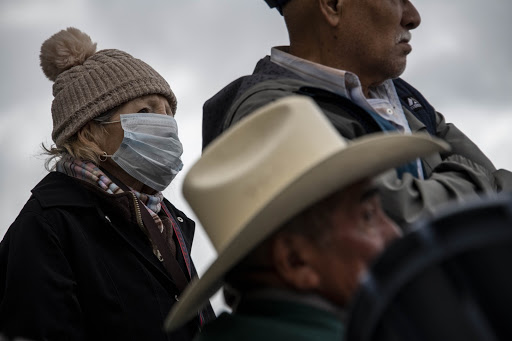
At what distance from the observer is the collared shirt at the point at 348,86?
3471 millimetres

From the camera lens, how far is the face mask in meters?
5.42

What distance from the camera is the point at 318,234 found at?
2139 mm

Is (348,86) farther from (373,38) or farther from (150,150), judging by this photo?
(150,150)

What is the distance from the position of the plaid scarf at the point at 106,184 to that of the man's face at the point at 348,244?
2848 millimetres

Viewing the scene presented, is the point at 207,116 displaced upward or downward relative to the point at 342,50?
downward

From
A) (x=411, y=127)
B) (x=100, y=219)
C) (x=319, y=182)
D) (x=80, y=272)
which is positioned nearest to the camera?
(x=319, y=182)

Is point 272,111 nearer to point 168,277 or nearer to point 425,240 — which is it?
point 425,240

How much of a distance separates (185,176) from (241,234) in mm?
440

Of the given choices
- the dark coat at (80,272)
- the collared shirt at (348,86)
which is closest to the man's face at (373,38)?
the collared shirt at (348,86)

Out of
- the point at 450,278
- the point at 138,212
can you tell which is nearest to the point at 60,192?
the point at 138,212

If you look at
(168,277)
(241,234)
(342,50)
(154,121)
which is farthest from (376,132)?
(154,121)

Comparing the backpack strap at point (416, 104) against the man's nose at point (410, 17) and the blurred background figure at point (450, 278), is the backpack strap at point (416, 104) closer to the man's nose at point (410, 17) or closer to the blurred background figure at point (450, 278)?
the man's nose at point (410, 17)

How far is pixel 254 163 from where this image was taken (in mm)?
2262

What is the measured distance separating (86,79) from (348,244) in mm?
3918
